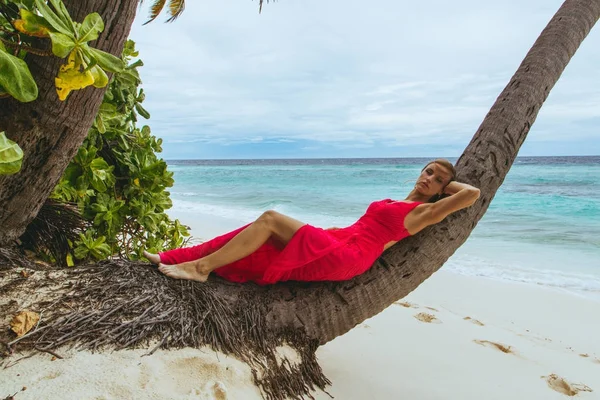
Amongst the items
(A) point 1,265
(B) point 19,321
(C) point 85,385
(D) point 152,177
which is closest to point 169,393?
(C) point 85,385

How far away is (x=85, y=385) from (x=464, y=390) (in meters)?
2.35

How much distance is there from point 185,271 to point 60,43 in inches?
60.2

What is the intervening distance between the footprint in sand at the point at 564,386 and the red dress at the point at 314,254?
1.62 metres

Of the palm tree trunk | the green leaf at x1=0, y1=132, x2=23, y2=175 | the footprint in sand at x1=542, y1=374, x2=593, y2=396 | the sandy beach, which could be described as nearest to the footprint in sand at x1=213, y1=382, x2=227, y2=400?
the sandy beach

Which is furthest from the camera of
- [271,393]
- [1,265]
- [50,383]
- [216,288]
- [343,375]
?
[343,375]

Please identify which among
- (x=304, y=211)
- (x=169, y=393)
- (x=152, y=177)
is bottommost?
(x=304, y=211)

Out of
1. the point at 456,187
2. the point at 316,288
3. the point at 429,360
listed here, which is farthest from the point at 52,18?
the point at 429,360

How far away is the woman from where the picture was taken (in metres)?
2.70

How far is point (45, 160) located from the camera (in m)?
2.29

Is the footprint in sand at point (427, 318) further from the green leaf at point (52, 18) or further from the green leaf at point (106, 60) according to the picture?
the green leaf at point (52, 18)

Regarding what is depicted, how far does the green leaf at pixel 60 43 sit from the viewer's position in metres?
1.45

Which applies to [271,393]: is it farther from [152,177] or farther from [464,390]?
[152,177]

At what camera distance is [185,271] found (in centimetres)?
265

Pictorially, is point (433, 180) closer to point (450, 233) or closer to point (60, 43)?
point (450, 233)
